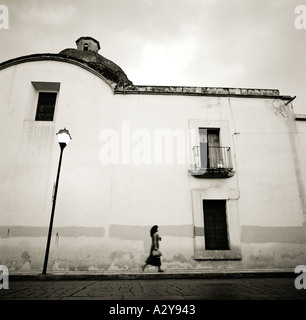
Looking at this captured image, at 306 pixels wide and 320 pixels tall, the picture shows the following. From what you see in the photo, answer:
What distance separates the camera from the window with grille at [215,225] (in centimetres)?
925

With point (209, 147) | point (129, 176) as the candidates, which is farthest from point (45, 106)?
point (209, 147)

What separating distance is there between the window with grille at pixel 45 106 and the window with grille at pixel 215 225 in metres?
8.22

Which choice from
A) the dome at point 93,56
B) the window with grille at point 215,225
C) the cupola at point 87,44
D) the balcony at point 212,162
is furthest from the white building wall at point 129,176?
the cupola at point 87,44

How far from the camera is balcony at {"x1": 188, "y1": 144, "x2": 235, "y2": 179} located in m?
9.69

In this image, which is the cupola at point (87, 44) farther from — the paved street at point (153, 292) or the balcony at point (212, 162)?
the paved street at point (153, 292)

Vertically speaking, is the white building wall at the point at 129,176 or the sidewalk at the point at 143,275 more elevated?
the white building wall at the point at 129,176

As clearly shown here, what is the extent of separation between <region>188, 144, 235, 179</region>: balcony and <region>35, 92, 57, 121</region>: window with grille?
695 cm

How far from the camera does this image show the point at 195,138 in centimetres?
1037

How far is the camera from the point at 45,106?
36.2ft

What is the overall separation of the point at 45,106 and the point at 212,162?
27.3 ft

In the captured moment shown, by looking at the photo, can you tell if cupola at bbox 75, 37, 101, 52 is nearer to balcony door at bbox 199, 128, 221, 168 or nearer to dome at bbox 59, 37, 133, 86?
dome at bbox 59, 37, 133, 86

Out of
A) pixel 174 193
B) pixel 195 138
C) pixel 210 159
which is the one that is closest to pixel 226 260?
pixel 174 193

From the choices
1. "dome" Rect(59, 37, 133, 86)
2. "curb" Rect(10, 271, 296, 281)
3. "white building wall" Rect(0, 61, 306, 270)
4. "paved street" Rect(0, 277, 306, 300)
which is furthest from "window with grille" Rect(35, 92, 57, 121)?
"paved street" Rect(0, 277, 306, 300)

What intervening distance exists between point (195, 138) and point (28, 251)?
814 centimetres
